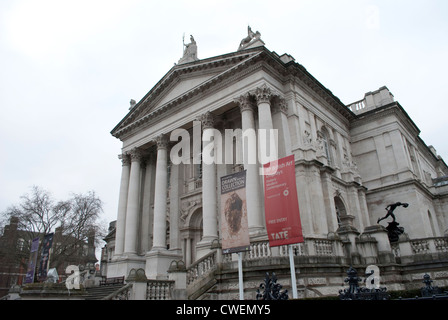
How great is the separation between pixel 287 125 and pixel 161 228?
450 inches

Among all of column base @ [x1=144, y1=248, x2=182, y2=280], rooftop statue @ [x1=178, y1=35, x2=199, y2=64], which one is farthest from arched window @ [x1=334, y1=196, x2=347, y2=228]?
rooftop statue @ [x1=178, y1=35, x2=199, y2=64]

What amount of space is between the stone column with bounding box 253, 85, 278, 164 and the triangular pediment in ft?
8.09

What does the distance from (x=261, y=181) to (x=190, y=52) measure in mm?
14944

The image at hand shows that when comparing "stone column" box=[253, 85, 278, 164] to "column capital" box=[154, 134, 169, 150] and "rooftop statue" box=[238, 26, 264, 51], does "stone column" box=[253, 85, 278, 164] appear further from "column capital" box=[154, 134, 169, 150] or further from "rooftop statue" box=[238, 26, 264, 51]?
"column capital" box=[154, 134, 169, 150]

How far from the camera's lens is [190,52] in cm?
2891

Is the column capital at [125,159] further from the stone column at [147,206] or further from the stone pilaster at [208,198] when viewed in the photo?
the stone pilaster at [208,198]

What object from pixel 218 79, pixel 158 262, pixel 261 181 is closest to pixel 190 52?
pixel 218 79

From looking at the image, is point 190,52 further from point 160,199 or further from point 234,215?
point 234,215

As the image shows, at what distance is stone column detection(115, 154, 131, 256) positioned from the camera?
2677 cm

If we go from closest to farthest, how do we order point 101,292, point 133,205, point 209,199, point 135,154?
point 101,292 < point 209,199 < point 133,205 < point 135,154

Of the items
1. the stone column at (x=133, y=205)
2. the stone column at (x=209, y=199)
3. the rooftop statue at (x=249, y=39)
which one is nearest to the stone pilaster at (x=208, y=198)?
the stone column at (x=209, y=199)

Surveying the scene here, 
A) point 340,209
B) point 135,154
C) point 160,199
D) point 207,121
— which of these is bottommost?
point 340,209
